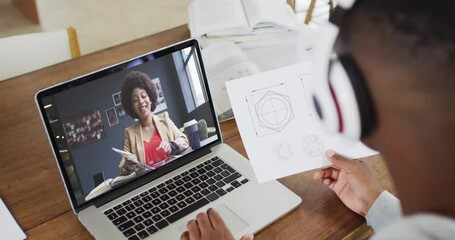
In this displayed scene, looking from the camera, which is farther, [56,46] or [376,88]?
[56,46]

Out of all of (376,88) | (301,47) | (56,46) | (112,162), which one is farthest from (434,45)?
(56,46)

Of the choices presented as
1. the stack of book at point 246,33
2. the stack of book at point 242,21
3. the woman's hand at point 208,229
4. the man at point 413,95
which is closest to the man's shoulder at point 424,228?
the man at point 413,95

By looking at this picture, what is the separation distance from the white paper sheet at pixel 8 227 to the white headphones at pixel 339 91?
567 mm

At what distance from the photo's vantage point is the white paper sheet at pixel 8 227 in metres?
0.84

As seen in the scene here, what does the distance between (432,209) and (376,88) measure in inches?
4.5

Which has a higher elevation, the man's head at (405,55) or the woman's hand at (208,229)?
the man's head at (405,55)

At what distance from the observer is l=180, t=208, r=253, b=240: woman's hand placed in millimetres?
801

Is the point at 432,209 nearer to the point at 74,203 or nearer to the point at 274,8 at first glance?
the point at 74,203

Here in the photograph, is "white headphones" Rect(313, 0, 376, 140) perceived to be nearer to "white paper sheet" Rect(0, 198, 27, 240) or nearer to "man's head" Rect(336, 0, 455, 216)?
"man's head" Rect(336, 0, 455, 216)

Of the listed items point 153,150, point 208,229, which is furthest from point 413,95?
point 153,150

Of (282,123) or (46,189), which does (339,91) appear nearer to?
(282,123)

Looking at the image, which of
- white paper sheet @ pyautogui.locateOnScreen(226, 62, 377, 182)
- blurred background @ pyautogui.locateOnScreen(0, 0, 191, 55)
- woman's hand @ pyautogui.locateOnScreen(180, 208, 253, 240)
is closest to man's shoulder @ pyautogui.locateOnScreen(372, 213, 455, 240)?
woman's hand @ pyautogui.locateOnScreen(180, 208, 253, 240)

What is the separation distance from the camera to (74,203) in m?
0.86

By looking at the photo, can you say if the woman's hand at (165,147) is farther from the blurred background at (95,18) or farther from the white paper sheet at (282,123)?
the blurred background at (95,18)
